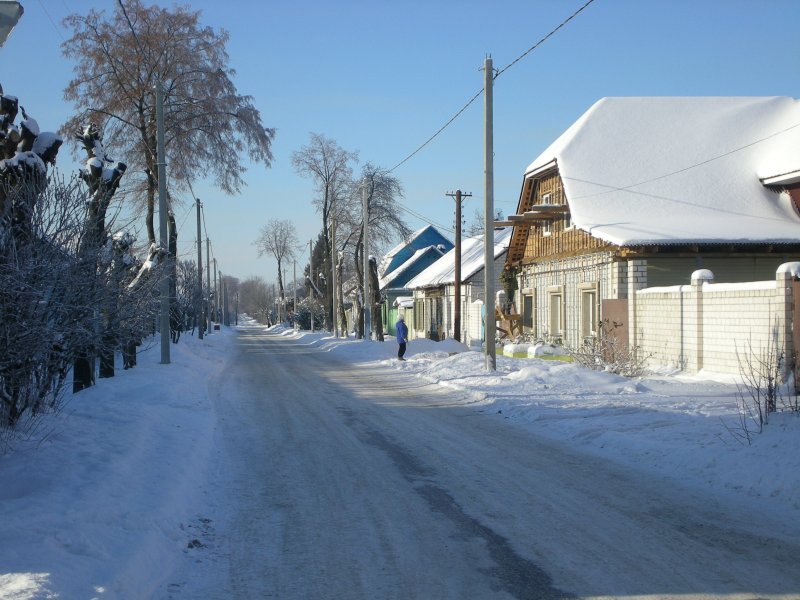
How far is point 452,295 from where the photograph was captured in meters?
42.5

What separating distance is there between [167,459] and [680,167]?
22.2 m

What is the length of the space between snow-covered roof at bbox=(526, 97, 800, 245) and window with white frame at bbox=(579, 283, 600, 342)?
2619mm

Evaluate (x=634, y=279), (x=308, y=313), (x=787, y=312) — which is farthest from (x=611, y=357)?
(x=308, y=313)

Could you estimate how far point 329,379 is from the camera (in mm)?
21219

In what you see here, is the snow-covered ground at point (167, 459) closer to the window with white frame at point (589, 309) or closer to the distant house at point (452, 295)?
the window with white frame at point (589, 309)

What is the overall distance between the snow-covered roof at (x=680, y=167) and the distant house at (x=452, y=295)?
10092 mm

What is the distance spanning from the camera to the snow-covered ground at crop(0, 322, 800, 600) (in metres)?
5.15

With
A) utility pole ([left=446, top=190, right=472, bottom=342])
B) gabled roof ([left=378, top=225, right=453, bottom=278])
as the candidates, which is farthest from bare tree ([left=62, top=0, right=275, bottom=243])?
gabled roof ([left=378, top=225, right=453, bottom=278])

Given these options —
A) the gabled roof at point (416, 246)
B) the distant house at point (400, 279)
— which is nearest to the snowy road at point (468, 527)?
the distant house at point (400, 279)

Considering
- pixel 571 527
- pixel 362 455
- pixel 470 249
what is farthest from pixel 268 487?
pixel 470 249

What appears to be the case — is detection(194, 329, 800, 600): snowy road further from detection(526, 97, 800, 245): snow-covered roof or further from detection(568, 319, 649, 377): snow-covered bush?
detection(526, 97, 800, 245): snow-covered roof

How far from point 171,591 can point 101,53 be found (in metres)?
23.5

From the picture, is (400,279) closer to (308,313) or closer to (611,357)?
(308,313)

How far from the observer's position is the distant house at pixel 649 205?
72.3 feet
